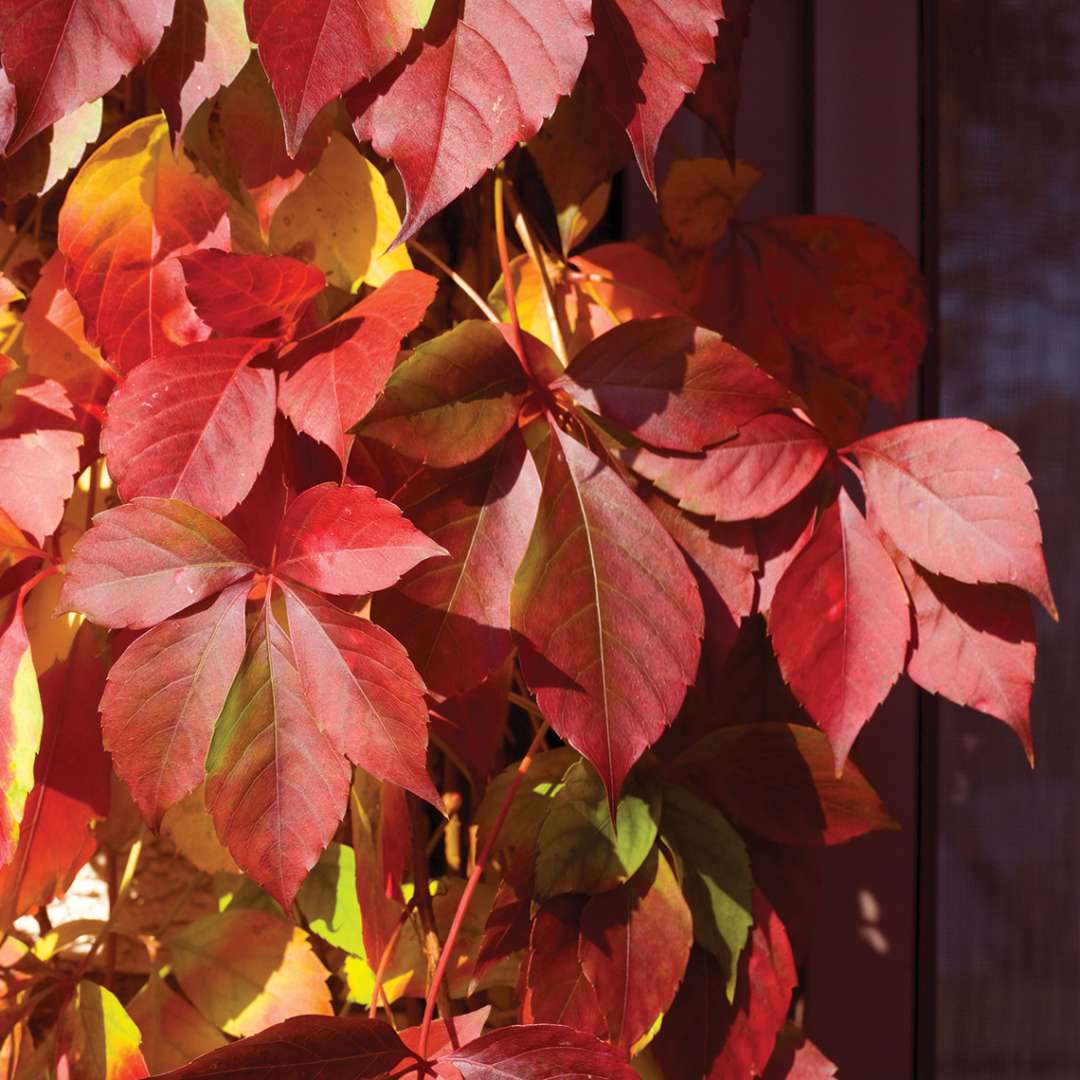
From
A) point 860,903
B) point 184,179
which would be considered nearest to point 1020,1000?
point 860,903

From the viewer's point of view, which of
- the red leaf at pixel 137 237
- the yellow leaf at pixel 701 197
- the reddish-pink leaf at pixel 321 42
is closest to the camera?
the reddish-pink leaf at pixel 321 42

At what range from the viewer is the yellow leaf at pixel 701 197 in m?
0.65

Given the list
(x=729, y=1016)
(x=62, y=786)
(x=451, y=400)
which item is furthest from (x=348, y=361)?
(x=729, y=1016)

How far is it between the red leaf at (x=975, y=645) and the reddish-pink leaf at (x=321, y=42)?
32 centimetres

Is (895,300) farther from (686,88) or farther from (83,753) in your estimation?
(83,753)

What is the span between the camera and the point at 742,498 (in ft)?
1.56

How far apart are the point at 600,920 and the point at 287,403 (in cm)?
27

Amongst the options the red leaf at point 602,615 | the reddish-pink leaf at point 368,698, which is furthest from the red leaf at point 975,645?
the reddish-pink leaf at point 368,698

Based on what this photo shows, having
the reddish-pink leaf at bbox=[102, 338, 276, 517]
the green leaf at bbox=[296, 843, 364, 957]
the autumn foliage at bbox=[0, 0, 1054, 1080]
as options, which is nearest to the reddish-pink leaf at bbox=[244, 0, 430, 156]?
the autumn foliage at bbox=[0, 0, 1054, 1080]

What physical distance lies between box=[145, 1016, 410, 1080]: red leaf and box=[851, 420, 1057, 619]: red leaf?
1.00ft

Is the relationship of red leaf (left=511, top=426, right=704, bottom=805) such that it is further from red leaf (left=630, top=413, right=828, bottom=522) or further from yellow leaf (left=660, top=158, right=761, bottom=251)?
yellow leaf (left=660, top=158, right=761, bottom=251)

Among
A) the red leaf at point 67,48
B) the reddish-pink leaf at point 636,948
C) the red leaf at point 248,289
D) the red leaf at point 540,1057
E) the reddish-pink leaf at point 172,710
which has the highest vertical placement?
the red leaf at point 67,48

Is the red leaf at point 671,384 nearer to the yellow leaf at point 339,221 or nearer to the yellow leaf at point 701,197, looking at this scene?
the yellow leaf at point 339,221

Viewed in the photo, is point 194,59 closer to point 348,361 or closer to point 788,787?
point 348,361
